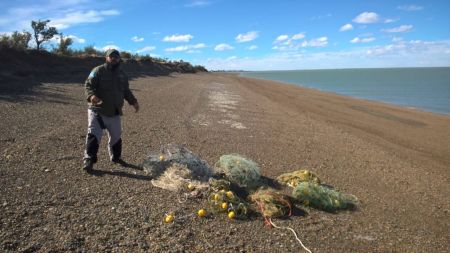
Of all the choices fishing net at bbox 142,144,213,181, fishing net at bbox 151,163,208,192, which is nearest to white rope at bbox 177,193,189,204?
fishing net at bbox 151,163,208,192

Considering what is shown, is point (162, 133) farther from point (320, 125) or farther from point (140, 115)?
point (320, 125)

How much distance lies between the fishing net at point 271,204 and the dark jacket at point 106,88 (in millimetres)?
2696

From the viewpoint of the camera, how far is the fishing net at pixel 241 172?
675 cm

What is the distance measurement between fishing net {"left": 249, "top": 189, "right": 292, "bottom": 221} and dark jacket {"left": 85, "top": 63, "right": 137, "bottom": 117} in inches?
106

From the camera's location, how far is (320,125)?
15.2 m

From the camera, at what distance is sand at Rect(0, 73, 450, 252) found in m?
4.79

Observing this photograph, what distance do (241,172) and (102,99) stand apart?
255 cm

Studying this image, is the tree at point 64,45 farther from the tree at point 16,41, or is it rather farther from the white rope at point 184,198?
the white rope at point 184,198

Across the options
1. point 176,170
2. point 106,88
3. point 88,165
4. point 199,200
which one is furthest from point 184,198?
point 106,88

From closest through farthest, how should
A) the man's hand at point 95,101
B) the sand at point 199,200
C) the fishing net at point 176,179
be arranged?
the sand at point 199,200 < the fishing net at point 176,179 < the man's hand at point 95,101

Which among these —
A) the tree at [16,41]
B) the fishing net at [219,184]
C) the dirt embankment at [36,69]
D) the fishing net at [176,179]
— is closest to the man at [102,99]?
the fishing net at [176,179]

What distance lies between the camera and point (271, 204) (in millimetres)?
5770

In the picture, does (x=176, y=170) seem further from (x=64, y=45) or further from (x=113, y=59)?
(x=64, y=45)

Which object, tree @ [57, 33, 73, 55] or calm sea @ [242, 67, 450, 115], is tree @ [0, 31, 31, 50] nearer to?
tree @ [57, 33, 73, 55]
